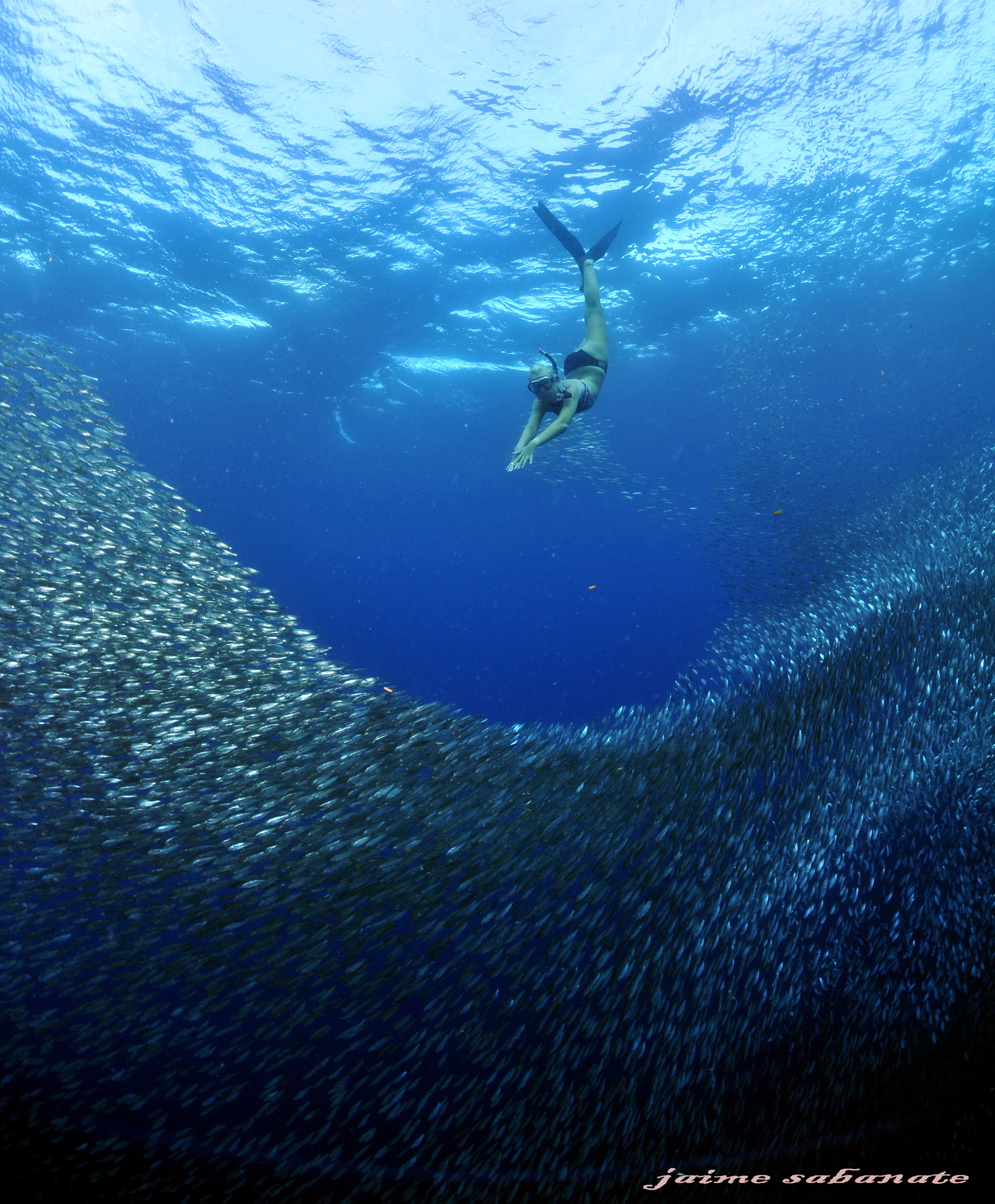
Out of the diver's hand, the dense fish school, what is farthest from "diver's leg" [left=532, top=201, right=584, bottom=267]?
the dense fish school

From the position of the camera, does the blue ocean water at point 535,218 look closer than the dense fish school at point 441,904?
No

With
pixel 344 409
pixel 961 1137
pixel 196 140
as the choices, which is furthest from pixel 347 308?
pixel 961 1137

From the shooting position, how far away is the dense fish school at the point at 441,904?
324 cm

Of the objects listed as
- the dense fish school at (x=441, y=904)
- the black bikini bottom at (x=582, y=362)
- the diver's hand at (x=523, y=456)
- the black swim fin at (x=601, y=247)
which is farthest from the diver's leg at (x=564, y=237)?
the dense fish school at (x=441, y=904)

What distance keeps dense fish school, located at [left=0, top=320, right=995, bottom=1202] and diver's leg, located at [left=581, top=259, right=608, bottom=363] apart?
560 centimetres

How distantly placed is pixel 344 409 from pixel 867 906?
30.9 meters

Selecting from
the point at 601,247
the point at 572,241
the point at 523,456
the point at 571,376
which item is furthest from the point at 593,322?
the point at 523,456

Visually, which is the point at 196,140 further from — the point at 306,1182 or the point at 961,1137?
the point at 961,1137

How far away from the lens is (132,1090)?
311 cm

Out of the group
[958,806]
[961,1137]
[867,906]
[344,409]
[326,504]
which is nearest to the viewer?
[961,1137]

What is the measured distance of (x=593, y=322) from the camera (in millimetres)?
8836

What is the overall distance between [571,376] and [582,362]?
251 millimetres

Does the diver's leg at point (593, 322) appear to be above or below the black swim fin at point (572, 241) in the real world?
below

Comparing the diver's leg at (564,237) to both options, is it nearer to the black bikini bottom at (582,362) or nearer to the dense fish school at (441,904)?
the black bikini bottom at (582,362)
